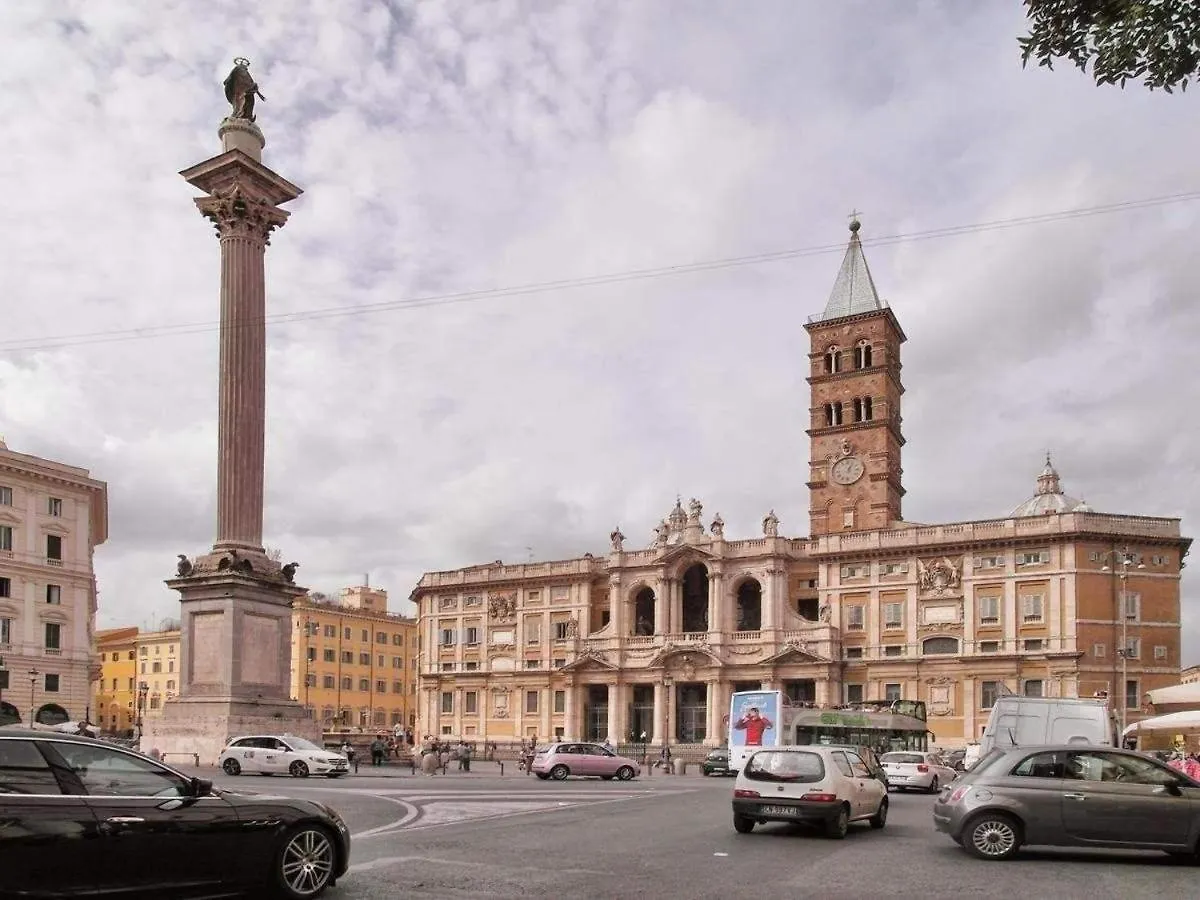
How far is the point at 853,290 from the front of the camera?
3629 inches

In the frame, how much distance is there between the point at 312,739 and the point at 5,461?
34.6 meters

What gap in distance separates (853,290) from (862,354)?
230 inches

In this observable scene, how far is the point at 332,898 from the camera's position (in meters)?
10.5

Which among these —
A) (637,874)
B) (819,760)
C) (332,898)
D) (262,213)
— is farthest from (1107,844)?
(262,213)

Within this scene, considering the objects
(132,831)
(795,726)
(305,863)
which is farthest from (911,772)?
(132,831)

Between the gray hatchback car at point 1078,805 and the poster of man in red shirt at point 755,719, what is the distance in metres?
31.7

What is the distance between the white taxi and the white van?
16.3m

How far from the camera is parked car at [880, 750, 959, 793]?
3388 centimetres

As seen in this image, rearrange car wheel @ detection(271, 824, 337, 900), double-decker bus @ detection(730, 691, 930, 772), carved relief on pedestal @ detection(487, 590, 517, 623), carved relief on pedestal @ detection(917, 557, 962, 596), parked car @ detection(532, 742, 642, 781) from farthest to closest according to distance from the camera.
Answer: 1. carved relief on pedestal @ detection(487, 590, 517, 623)
2. carved relief on pedestal @ detection(917, 557, 962, 596)
3. double-decker bus @ detection(730, 691, 930, 772)
4. parked car @ detection(532, 742, 642, 781)
5. car wheel @ detection(271, 824, 337, 900)

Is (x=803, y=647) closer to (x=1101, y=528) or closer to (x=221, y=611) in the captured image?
(x=1101, y=528)

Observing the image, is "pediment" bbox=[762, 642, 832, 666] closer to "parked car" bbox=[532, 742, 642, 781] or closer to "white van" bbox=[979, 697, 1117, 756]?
"parked car" bbox=[532, 742, 642, 781]

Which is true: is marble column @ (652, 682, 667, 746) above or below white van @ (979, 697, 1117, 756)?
below

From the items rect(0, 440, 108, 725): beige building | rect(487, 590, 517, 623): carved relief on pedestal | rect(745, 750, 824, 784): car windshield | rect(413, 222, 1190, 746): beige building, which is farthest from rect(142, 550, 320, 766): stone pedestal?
rect(487, 590, 517, 623): carved relief on pedestal

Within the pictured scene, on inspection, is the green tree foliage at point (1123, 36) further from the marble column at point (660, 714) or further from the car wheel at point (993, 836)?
the marble column at point (660, 714)
